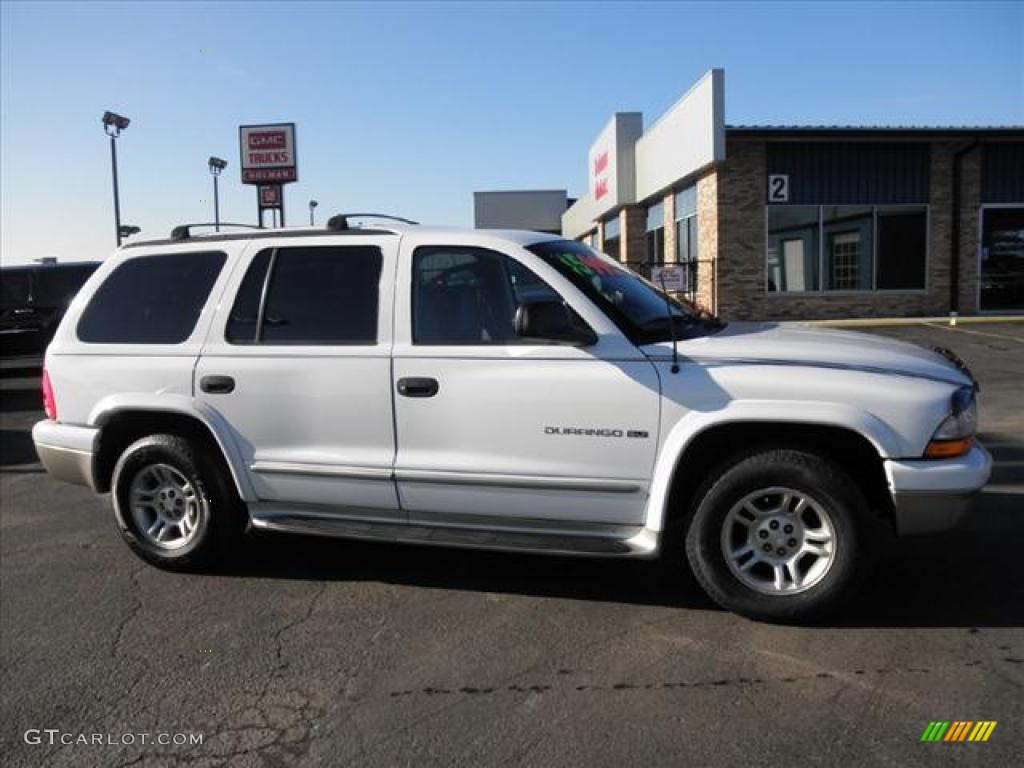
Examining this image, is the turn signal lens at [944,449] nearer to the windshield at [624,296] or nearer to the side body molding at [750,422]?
the side body molding at [750,422]

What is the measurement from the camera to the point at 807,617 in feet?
12.9

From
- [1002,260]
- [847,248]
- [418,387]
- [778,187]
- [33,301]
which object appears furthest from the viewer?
[1002,260]

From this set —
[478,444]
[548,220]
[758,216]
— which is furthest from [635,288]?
[548,220]

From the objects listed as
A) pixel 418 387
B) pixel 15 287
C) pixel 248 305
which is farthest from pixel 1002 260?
pixel 15 287

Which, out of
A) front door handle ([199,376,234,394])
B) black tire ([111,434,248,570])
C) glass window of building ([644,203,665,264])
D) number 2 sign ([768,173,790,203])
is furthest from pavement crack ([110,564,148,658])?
glass window of building ([644,203,665,264])

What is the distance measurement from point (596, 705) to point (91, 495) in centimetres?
513

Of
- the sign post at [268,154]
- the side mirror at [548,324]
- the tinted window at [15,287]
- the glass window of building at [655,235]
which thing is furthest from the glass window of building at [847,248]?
the side mirror at [548,324]

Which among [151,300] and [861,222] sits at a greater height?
[861,222]

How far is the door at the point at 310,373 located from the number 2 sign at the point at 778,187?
16.5 m

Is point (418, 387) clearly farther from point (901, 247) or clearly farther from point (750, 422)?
point (901, 247)

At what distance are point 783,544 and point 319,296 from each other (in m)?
2.59

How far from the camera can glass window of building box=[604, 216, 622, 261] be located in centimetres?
2983

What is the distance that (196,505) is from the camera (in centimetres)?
486

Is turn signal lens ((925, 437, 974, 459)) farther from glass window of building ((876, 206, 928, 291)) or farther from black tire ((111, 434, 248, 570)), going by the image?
glass window of building ((876, 206, 928, 291))
